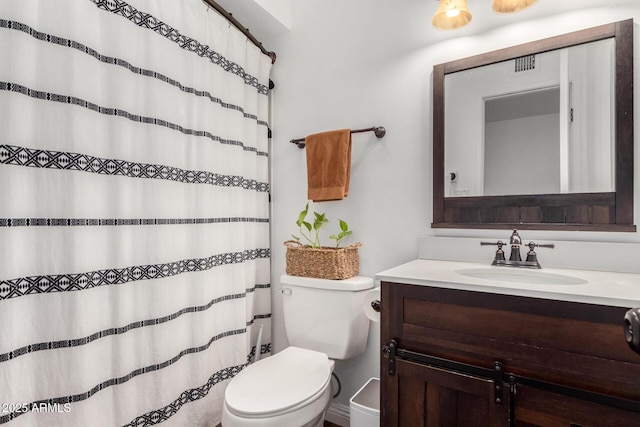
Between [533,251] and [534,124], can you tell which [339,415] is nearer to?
[533,251]

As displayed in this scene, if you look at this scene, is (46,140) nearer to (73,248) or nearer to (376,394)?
(73,248)

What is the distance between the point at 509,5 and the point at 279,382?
5.68 ft

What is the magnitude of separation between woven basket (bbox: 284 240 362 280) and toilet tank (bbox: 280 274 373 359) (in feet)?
0.10

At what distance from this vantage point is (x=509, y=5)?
4.24 ft

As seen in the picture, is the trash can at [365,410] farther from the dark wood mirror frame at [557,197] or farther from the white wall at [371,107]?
the dark wood mirror frame at [557,197]

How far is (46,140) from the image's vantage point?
3.33 ft

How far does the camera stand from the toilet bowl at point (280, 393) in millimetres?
1132

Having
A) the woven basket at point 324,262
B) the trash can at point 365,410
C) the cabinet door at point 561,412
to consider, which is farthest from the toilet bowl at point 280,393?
the cabinet door at point 561,412

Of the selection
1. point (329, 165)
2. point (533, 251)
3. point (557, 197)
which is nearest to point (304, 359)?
point (329, 165)

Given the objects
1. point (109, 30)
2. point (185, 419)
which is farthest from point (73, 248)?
point (185, 419)

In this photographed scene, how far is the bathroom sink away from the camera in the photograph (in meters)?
1.16

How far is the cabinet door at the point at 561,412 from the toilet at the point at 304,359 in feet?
2.25

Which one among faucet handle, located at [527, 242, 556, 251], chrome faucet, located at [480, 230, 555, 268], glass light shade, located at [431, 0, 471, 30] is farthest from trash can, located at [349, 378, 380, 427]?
glass light shade, located at [431, 0, 471, 30]

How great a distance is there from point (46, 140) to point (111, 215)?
0.30 m
